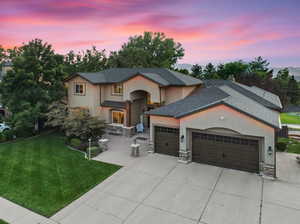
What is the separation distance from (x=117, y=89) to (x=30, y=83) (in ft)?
28.0

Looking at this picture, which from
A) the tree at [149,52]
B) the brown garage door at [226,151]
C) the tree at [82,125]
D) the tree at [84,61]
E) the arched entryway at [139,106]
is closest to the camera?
the brown garage door at [226,151]

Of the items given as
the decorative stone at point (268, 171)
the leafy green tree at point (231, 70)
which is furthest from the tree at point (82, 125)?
the leafy green tree at point (231, 70)

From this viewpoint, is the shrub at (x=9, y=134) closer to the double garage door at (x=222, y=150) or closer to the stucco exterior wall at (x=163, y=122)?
the stucco exterior wall at (x=163, y=122)

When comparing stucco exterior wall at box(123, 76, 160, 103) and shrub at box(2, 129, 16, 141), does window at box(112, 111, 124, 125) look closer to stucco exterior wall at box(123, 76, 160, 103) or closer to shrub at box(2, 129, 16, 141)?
stucco exterior wall at box(123, 76, 160, 103)

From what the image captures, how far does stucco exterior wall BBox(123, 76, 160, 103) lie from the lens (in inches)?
720

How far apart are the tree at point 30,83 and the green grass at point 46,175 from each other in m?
3.41

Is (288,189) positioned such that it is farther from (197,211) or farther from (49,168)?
(49,168)

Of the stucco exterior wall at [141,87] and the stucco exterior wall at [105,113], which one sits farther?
the stucco exterior wall at [105,113]

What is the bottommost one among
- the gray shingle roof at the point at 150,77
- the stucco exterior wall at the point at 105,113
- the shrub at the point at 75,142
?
the shrub at the point at 75,142

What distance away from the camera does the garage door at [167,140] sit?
45.1 ft

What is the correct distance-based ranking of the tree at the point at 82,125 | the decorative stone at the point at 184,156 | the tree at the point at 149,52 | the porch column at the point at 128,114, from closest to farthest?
1. the decorative stone at the point at 184,156
2. the tree at the point at 82,125
3. the porch column at the point at 128,114
4. the tree at the point at 149,52

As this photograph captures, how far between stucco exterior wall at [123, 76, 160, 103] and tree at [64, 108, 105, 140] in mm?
4349

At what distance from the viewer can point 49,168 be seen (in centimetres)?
1224

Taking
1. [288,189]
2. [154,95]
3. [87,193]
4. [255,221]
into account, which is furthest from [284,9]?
[87,193]
